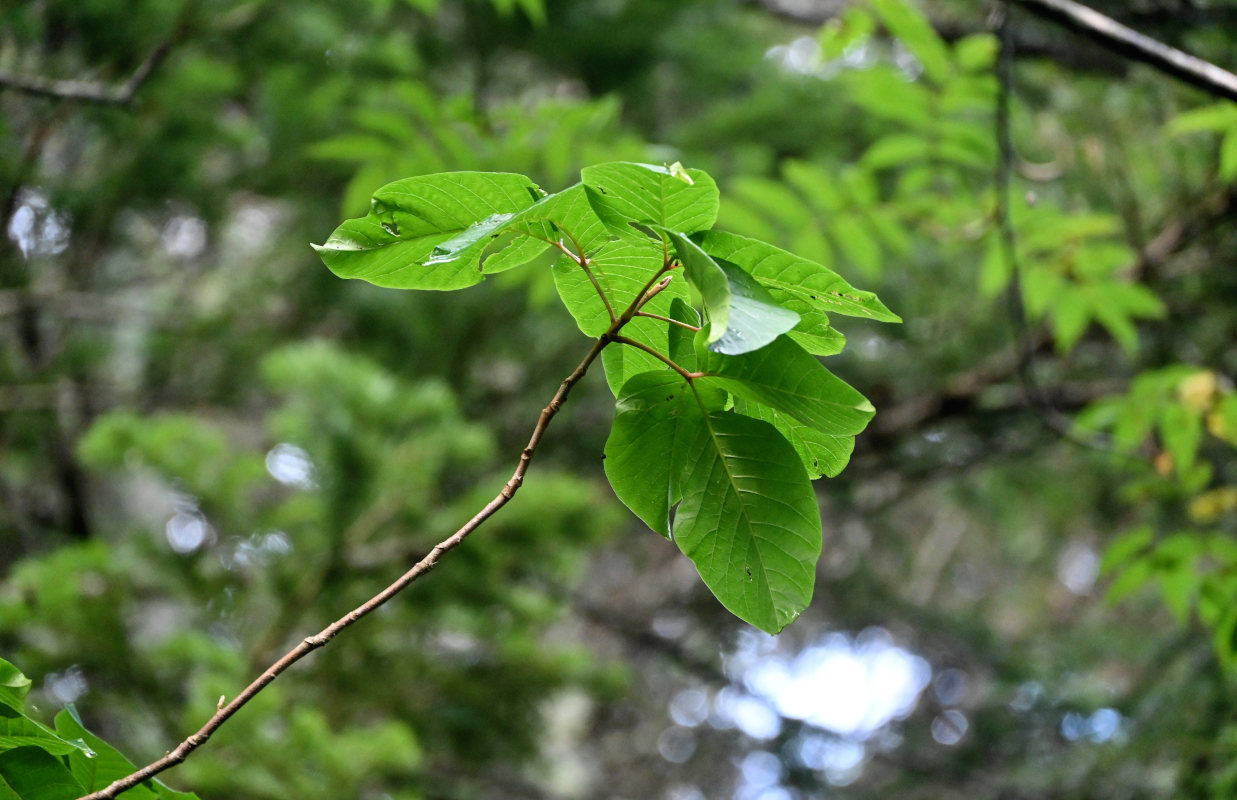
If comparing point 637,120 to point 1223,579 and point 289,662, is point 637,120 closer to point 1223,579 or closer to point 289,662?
point 1223,579

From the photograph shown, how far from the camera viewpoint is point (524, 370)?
3.81m

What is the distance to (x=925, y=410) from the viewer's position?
11.3 feet

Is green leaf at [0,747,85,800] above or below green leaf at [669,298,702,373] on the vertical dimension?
below

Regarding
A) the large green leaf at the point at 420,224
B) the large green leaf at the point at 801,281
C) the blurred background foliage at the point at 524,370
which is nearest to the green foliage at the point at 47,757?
the large green leaf at the point at 420,224

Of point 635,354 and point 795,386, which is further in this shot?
point 635,354

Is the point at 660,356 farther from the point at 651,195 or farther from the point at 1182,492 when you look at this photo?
the point at 1182,492

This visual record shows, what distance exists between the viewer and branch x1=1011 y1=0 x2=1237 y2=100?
123 centimetres

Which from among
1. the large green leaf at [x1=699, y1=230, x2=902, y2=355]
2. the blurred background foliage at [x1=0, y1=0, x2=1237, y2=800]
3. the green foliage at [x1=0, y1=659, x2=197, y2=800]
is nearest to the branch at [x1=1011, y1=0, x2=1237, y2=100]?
the blurred background foliage at [x1=0, y1=0, x2=1237, y2=800]

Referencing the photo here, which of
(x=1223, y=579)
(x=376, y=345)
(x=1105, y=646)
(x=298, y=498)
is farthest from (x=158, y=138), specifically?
(x=1105, y=646)

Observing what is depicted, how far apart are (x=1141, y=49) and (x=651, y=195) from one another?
3.40 feet

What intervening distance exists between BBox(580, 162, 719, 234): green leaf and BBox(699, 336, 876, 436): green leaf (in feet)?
0.42

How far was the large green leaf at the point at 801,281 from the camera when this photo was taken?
722 millimetres

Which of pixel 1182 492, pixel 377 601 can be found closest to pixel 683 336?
pixel 377 601

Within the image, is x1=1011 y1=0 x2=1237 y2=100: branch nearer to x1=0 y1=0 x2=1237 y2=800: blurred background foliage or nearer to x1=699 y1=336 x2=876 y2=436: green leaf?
x1=0 y1=0 x2=1237 y2=800: blurred background foliage
